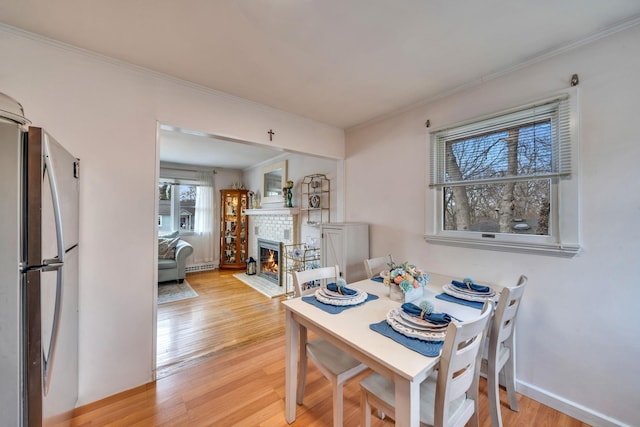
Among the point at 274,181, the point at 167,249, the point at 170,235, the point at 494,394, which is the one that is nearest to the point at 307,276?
the point at 494,394

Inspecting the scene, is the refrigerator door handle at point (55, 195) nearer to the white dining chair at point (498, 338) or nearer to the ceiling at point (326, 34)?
the ceiling at point (326, 34)

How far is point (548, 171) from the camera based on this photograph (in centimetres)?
175

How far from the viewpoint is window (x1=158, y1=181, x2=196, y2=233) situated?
5520 millimetres

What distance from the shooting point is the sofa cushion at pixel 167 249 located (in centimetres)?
459

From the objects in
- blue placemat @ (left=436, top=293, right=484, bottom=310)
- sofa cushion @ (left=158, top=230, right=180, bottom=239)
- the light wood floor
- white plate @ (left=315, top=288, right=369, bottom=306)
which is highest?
sofa cushion @ (left=158, top=230, right=180, bottom=239)

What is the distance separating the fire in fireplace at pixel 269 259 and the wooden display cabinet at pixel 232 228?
0.92 meters

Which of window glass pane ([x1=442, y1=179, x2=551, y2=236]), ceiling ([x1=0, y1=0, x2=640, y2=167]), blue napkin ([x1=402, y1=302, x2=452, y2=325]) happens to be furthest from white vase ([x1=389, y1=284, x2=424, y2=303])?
ceiling ([x1=0, y1=0, x2=640, y2=167])

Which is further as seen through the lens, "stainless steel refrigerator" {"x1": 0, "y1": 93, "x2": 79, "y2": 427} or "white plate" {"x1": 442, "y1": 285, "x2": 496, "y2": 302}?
"white plate" {"x1": 442, "y1": 285, "x2": 496, "y2": 302}

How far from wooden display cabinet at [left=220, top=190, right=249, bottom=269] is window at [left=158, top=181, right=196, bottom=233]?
708 mm

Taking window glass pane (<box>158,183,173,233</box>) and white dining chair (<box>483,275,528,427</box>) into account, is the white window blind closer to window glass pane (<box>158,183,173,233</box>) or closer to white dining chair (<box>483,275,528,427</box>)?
white dining chair (<box>483,275,528,427</box>)

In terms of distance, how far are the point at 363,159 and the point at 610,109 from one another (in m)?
2.01

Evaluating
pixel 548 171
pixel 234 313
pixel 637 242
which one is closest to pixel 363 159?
pixel 548 171

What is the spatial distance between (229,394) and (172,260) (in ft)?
11.3

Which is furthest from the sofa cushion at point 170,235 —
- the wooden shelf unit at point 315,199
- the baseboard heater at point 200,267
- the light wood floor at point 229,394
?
the wooden shelf unit at point 315,199
